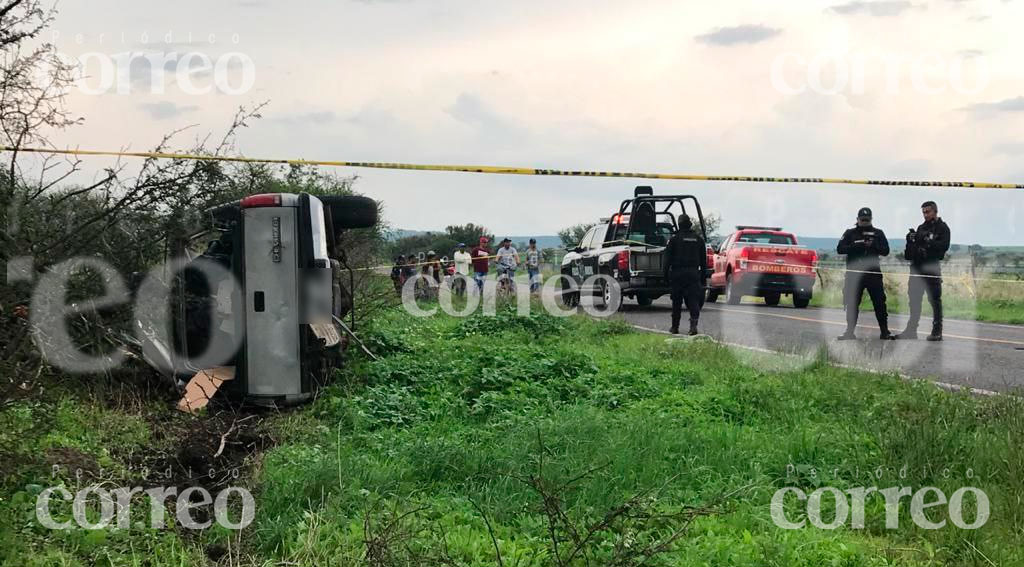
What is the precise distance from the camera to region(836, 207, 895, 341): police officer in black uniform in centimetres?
1370

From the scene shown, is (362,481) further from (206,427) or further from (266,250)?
(266,250)

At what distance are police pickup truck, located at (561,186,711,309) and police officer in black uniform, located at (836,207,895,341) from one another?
14.1 feet

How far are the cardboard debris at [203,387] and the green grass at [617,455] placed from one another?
32.6 inches

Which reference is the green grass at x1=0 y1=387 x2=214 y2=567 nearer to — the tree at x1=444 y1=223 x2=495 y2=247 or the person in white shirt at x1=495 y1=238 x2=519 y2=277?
the person in white shirt at x1=495 y1=238 x2=519 y2=277

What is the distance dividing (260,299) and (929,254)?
31.9ft

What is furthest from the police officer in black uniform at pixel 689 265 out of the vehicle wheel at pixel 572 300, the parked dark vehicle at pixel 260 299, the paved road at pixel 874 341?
the parked dark vehicle at pixel 260 299

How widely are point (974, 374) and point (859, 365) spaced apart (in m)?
1.40

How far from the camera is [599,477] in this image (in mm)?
5656

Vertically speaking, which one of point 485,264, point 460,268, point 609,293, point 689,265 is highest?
point 689,265

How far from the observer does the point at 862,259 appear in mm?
13750

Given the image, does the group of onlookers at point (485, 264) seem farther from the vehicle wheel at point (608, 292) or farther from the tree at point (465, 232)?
the tree at point (465, 232)

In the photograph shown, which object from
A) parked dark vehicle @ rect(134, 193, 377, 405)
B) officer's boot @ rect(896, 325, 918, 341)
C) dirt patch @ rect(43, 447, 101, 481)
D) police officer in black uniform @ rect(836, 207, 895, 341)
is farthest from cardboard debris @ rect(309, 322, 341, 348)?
officer's boot @ rect(896, 325, 918, 341)

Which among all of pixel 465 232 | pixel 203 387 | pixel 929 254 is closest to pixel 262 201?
pixel 203 387

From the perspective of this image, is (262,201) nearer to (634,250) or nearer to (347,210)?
(347,210)
